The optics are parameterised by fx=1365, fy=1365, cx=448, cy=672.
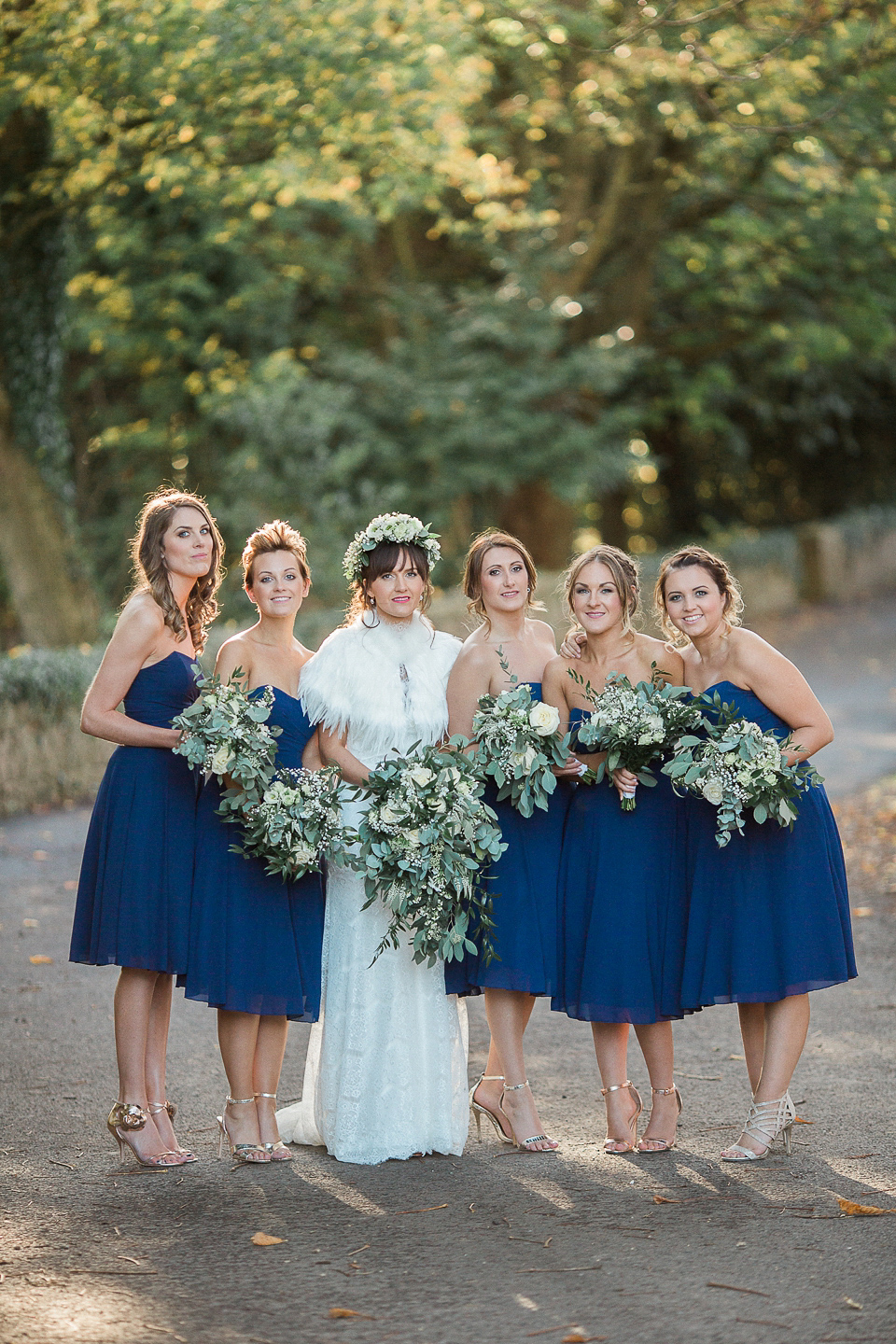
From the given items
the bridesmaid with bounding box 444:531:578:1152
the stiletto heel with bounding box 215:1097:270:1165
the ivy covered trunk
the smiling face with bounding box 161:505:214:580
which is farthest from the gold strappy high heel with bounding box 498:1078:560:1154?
the ivy covered trunk

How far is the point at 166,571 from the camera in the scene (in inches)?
205

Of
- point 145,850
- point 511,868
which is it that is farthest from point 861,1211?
point 145,850

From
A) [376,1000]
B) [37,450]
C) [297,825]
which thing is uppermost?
[37,450]

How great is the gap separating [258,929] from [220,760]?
668mm

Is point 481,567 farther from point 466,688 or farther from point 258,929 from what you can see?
point 258,929

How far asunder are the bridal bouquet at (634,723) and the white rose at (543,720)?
0.11 m

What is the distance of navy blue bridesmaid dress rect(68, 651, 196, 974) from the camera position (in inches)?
195

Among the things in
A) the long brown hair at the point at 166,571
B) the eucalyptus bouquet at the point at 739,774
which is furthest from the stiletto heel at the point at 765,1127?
the long brown hair at the point at 166,571

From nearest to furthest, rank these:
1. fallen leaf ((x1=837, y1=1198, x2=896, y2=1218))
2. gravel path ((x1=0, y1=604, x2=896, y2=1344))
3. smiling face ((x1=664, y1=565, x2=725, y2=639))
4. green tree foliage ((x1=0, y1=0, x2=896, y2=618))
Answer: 1. gravel path ((x1=0, y1=604, x2=896, y2=1344))
2. fallen leaf ((x1=837, y1=1198, x2=896, y2=1218))
3. smiling face ((x1=664, y1=565, x2=725, y2=639))
4. green tree foliage ((x1=0, y1=0, x2=896, y2=618))

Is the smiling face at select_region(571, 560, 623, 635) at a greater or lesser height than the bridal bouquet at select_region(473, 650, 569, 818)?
greater

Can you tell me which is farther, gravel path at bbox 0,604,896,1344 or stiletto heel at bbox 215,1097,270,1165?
stiletto heel at bbox 215,1097,270,1165

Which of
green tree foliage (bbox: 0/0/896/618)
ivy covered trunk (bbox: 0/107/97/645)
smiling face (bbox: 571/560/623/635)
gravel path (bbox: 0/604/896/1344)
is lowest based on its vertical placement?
gravel path (bbox: 0/604/896/1344)

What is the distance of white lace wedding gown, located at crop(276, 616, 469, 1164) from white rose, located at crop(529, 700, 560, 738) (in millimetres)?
444

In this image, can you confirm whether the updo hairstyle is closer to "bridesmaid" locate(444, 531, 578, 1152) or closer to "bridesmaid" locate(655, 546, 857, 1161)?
"bridesmaid" locate(444, 531, 578, 1152)
